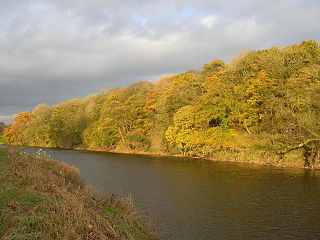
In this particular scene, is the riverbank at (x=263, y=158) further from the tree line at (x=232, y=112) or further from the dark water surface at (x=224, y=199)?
the dark water surface at (x=224, y=199)

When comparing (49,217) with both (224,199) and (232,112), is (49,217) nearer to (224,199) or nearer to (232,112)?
(224,199)

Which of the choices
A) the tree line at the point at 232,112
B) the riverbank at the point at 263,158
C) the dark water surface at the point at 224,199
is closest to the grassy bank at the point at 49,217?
the dark water surface at the point at 224,199

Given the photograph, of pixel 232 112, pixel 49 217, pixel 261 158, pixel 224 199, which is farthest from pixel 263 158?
pixel 49 217

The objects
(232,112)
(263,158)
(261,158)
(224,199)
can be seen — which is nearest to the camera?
(224,199)

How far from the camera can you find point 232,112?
52.2 metres

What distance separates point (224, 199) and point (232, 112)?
96.3 ft

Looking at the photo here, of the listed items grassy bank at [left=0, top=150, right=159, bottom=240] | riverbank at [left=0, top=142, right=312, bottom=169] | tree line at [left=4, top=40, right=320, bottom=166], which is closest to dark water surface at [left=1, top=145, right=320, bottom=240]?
riverbank at [left=0, top=142, right=312, bottom=169]

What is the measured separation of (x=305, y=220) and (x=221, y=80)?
124 feet

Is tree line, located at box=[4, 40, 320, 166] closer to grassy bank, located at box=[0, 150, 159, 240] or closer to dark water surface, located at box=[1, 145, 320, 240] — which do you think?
dark water surface, located at box=[1, 145, 320, 240]

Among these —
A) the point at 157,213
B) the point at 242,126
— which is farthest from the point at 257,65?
the point at 157,213

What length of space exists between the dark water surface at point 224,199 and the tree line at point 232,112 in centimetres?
746

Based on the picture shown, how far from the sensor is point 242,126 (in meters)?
54.4

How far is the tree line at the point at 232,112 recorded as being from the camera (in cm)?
4325

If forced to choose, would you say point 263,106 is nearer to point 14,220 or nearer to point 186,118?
point 186,118
